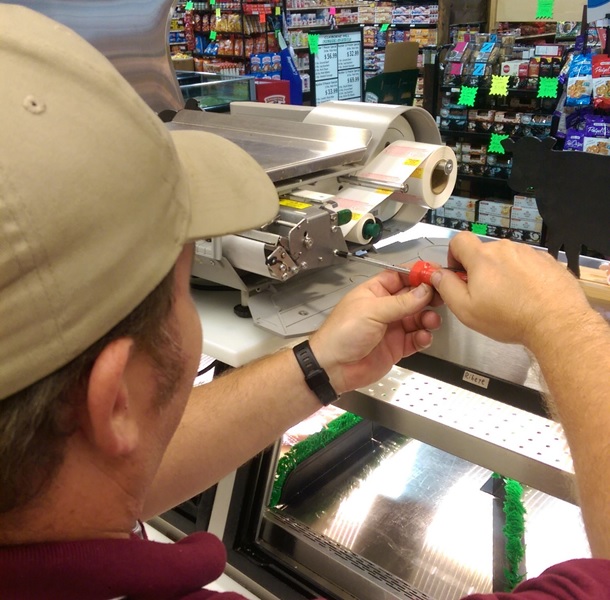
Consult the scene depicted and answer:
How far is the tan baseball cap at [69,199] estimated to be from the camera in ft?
1.57

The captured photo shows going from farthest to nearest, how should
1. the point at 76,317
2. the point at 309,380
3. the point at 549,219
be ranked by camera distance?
the point at 549,219, the point at 309,380, the point at 76,317

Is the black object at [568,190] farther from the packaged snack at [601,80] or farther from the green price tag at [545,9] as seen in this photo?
the green price tag at [545,9]

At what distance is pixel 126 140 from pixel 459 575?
1.01m

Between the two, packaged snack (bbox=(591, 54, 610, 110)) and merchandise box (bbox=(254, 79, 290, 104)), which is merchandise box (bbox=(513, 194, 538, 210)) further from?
merchandise box (bbox=(254, 79, 290, 104))

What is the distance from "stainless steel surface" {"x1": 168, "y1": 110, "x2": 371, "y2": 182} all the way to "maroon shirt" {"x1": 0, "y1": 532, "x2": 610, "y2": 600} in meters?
0.80

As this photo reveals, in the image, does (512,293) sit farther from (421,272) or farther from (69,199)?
(69,199)

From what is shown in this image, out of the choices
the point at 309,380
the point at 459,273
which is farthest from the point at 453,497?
the point at 459,273

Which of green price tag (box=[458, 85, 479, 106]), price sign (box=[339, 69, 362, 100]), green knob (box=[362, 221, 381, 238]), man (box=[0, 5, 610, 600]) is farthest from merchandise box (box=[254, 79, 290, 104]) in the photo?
man (box=[0, 5, 610, 600])

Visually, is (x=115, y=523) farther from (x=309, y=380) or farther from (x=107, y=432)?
(x=309, y=380)

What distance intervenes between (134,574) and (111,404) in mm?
159

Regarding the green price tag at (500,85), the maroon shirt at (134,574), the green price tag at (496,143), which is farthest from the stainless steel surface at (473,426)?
the green price tag at (500,85)

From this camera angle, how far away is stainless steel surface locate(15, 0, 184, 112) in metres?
1.84

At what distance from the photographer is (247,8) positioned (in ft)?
21.4

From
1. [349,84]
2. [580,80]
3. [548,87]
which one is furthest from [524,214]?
[349,84]
